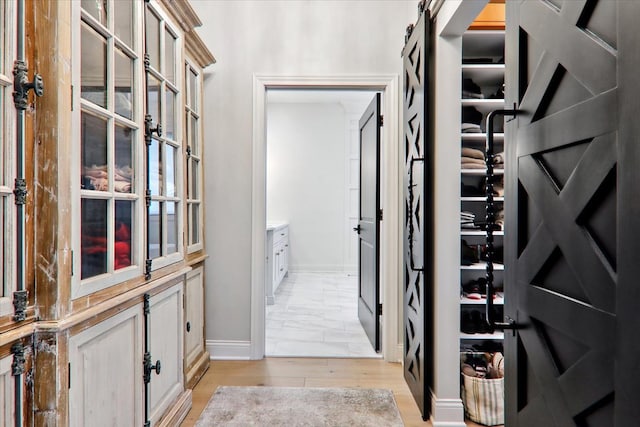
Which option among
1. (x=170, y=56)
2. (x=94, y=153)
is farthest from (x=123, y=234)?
(x=170, y=56)

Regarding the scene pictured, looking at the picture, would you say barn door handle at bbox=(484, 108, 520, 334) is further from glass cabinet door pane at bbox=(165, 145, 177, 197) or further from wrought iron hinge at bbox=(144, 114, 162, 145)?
glass cabinet door pane at bbox=(165, 145, 177, 197)

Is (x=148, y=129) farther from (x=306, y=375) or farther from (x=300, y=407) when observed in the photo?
(x=306, y=375)

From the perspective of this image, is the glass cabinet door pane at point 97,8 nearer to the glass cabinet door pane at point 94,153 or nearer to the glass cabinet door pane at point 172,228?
the glass cabinet door pane at point 94,153

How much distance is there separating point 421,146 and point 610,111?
1490mm

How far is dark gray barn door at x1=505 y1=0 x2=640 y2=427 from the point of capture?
756 millimetres

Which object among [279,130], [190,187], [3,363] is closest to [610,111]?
A: [3,363]

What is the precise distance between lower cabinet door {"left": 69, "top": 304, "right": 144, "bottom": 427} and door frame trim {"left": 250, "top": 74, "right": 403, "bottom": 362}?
56.0 inches

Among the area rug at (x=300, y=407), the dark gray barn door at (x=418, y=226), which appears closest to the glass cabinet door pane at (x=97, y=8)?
the dark gray barn door at (x=418, y=226)

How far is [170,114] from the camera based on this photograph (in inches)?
84.5

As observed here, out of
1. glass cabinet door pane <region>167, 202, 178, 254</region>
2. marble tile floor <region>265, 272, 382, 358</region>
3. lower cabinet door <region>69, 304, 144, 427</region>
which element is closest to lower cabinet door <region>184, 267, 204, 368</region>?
glass cabinet door pane <region>167, 202, 178, 254</region>

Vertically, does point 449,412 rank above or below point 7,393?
below

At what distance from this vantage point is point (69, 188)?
1.22m

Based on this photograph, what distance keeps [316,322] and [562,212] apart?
11.0ft

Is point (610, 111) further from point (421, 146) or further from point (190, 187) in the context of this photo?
point (190, 187)
